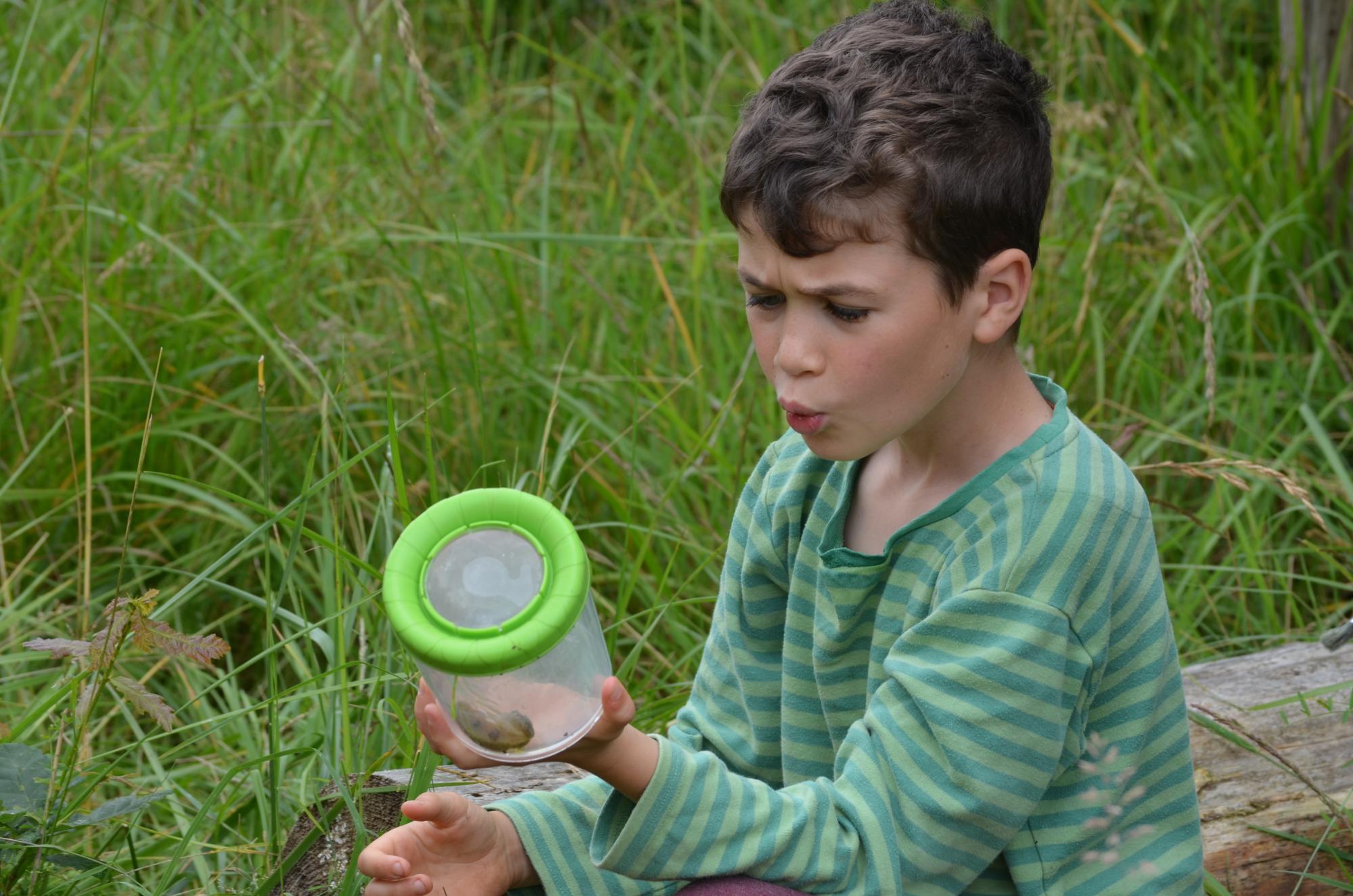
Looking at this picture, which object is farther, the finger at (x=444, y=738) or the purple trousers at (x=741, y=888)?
the purple trousers at (x=741, y=888)

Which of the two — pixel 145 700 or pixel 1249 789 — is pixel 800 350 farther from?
pixel 1249 789

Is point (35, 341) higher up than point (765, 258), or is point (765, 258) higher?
point (765, 258)

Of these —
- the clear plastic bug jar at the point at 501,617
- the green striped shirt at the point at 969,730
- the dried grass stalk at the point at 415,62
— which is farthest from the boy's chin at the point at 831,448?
the dried grass stalk at the point at 415,62

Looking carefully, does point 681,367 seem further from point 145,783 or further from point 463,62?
point 463,62

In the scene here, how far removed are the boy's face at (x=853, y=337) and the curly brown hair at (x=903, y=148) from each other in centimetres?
2

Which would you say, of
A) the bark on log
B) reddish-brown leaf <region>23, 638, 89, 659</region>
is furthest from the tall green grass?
reddish-brown leaf <region>23, 638, 89, 659</region>

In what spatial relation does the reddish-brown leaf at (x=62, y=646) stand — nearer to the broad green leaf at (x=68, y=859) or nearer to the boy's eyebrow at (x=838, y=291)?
the broad green leaf at (x=68, y=859)

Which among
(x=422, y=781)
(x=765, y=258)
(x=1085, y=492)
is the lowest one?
(x=422, y=781)

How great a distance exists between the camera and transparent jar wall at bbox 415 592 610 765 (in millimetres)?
1321

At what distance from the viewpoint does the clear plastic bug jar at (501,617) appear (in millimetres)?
1263

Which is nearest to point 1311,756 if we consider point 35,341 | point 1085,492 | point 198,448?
point 1085,492

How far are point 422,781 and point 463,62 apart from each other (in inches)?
114

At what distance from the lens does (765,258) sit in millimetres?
1542

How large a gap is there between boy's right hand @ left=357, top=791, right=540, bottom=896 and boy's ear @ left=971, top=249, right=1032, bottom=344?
731mm
